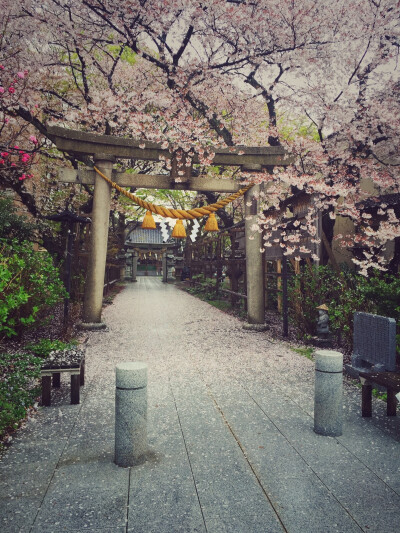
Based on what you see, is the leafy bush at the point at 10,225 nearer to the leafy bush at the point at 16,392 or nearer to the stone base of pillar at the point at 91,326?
the stone base of pillar at the point at 91,326

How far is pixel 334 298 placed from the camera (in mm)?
8422

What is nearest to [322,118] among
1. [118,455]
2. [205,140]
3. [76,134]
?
[205,140]

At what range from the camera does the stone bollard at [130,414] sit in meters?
3.13

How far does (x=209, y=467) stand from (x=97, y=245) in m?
7.39

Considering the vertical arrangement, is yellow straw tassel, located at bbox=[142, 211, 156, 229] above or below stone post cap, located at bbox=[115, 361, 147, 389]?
above

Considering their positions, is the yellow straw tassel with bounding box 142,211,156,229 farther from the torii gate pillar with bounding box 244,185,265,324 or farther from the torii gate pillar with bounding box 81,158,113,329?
the torii gate pillar with bounding box 244,185,265,324

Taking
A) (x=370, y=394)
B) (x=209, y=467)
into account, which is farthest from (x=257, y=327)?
(x=209, y=467)

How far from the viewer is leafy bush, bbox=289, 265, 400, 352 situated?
20.8 feet

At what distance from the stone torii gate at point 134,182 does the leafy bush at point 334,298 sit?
1315mm

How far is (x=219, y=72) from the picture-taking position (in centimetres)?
1176

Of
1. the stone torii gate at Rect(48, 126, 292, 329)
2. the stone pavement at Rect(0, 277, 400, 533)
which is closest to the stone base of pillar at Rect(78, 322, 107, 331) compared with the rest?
the stone torii gate at Rect(48, 126, 292, 329)

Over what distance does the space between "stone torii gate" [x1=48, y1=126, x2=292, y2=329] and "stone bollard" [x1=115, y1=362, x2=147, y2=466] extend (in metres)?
6.70

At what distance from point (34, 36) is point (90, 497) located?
45.6 feet

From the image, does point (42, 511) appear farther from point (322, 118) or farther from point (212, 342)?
point (322, 118)
